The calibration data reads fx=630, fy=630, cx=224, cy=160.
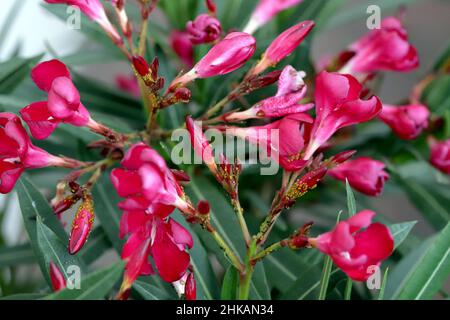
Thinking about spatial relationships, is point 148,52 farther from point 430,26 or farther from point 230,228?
point 430,26

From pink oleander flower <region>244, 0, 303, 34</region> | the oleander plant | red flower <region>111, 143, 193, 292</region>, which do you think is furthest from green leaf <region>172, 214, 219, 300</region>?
pink oleander flower <region>244, 0, 303, 34</region>

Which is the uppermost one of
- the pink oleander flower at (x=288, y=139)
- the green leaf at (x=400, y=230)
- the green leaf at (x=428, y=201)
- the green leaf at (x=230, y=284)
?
the pink oleander flower at (x=288, y=139)

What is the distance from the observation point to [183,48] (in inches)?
33.6

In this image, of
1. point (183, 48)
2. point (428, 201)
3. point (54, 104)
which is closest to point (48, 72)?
point (54, 104)

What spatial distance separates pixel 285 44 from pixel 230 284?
8.3 inches

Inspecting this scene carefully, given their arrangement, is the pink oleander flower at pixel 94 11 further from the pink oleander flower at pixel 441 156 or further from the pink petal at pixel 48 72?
the pink oleander flower at pixel 441 156

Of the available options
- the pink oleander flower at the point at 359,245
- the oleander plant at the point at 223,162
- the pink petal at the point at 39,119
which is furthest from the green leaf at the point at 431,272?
the pink petal at the point at 39,119

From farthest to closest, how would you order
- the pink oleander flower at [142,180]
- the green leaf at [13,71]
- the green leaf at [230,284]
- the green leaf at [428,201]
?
the green leaf at [428,201] < the green leaf at [13,71] < the green leaf at [230,284] < the pink oleander flower at [142,180]

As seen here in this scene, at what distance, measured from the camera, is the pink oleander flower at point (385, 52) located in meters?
0.67

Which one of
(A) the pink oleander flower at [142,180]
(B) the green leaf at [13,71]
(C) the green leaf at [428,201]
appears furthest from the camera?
(C) the green leaf at [428,201]

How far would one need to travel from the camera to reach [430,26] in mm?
1585

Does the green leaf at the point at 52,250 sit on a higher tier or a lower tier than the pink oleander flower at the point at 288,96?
lower

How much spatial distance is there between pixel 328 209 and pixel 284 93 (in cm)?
52

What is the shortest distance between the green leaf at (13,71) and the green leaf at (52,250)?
0.22 meters
